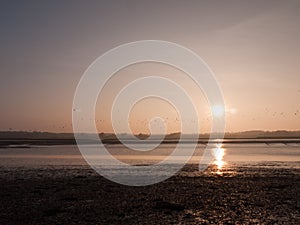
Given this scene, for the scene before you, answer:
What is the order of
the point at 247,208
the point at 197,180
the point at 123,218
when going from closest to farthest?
the point at 123,218, the point at 247,208, the point at 197,180

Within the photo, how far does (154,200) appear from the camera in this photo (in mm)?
27172

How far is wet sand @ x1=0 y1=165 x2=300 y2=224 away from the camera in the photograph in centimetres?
2134

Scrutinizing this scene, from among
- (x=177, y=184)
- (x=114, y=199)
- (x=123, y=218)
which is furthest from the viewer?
(x=177, y=184)

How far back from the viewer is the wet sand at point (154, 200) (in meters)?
21.3

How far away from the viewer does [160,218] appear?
70.5 feet

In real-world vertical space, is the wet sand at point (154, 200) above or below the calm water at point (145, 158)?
below

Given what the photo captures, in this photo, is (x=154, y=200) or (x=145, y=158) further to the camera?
(x=145, y=158)

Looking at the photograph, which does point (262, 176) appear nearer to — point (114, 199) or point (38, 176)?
point (114, 199)

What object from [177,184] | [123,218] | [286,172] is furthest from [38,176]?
[286,172]

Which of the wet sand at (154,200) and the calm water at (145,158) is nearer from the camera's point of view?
the wet sand at (154,200)

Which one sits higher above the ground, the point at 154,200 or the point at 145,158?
the point at 145,158

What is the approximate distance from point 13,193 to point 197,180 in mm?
16808

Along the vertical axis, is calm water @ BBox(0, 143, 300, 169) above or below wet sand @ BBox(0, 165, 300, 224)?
above

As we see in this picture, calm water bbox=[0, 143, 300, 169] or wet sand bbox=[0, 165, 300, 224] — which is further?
calm water bbox=[0, 143, 300, 169]
